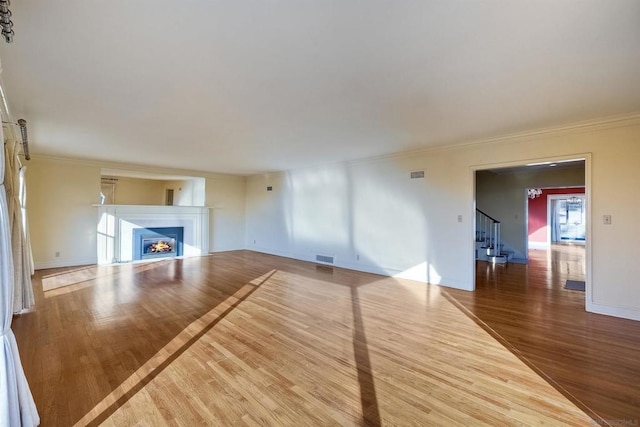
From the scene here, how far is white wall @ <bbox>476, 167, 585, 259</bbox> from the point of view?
7771mm

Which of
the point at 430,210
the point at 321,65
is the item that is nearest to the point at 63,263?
the point at 321,65

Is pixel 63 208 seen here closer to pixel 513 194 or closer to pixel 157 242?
pixel 157 242

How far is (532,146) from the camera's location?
4344 millimetres

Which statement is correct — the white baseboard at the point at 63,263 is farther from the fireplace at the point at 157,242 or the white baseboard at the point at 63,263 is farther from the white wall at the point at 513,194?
the white wall at the point at 513,194

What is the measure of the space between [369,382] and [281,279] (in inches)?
142

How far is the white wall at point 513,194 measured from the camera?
25.5 feet

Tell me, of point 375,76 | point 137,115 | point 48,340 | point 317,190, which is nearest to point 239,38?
point 375,76

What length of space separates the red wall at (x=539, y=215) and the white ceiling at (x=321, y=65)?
9.34 meters

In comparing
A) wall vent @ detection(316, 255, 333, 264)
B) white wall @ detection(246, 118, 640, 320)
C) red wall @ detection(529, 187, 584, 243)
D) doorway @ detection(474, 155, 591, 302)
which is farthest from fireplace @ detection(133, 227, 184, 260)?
red wall @ detection(529, 187, 584, 243)

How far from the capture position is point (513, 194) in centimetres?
842

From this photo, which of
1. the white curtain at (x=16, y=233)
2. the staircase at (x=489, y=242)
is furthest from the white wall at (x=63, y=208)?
the staircase at (x=489, y=242)

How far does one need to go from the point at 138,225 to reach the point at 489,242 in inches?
375

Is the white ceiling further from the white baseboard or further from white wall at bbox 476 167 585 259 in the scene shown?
white wall at bbox 476 167 585 259

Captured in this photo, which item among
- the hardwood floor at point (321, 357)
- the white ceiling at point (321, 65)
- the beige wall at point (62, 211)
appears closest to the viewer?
the white ceiling at point (321, 65)
